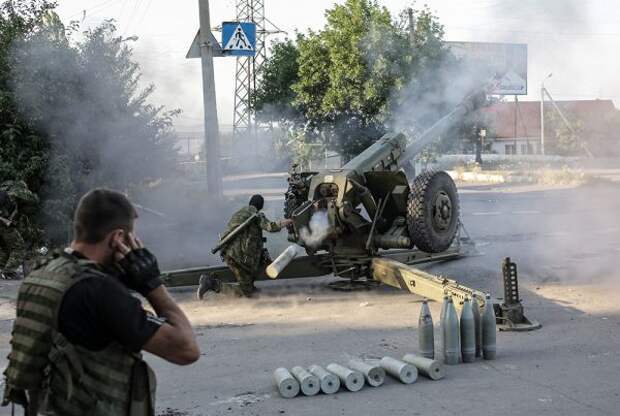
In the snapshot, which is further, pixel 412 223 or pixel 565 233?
pixel 565 233

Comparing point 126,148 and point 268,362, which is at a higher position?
point 126,148

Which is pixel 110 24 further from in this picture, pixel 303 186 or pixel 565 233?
pixel 565 233

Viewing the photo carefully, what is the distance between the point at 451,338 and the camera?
631 cm

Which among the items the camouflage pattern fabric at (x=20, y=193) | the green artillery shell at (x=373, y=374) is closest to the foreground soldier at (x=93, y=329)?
the green artillery shell at (x=373, y=374)

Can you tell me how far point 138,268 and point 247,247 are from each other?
674 centimetres

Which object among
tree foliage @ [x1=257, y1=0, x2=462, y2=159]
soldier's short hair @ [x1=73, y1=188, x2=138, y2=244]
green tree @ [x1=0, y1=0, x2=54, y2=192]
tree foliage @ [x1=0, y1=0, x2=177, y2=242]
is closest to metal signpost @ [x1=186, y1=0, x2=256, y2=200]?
tree foliage @ [x1=0, y1=0, x2=177, y2=242]

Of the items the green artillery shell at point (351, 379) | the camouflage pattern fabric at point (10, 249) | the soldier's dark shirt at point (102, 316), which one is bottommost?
the green artillery shell at point (351, 379)

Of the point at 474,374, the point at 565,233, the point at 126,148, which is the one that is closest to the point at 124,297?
the point at 474,374

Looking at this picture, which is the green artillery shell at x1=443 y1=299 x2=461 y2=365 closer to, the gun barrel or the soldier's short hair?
the gun barrel

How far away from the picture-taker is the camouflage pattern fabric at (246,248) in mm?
9430

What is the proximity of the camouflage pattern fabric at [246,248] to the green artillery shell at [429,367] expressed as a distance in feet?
12.0

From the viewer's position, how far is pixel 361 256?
967cm

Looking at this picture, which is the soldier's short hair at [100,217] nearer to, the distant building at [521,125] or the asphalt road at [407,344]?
the asphalt road at [407,344]

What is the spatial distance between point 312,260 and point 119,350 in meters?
7.10
